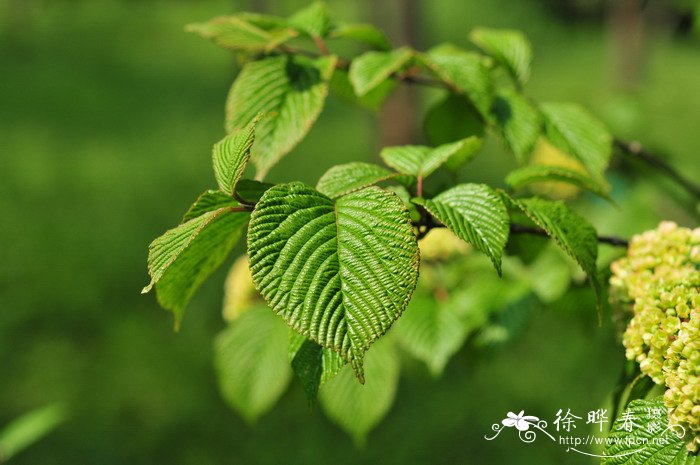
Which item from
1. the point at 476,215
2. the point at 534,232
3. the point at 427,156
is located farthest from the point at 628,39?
the point at 476,215

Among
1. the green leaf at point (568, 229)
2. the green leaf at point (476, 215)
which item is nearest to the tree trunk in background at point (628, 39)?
the green leaf at point (568, 229)

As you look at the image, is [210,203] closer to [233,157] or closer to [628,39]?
[233,157]

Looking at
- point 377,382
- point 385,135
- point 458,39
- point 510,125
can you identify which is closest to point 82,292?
point 385,135

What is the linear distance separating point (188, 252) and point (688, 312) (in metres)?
0.66

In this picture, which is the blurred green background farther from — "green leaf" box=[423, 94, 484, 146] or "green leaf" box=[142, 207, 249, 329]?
"green leaf" box=[142, 207, 249, 329]

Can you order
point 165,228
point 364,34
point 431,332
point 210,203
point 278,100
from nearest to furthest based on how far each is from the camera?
point 210,203 < point 278,100 < point 364,34 < point 431,332 < point 165,228

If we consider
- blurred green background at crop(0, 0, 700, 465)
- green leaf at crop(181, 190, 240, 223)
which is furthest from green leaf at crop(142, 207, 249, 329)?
blurred green background at crop(0, 0, 700, 465)

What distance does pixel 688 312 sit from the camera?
873 mm

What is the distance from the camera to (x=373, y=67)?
3.81ft

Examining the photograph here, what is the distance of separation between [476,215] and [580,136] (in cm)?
51

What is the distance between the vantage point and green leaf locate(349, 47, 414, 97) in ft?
3.62

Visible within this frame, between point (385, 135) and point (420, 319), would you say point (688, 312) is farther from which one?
point (385, 135)

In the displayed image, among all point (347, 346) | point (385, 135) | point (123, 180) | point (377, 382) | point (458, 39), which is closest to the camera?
point (347, 346)

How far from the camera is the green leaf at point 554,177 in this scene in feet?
3.44
